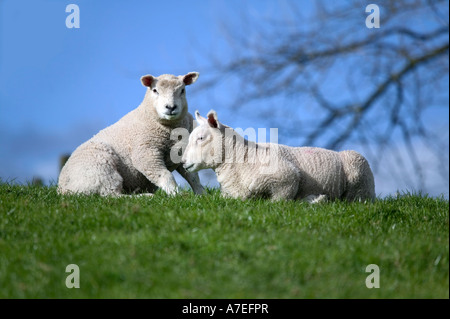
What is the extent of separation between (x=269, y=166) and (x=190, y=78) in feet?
7.73

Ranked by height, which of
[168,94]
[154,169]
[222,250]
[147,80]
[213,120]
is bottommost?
[222,250]

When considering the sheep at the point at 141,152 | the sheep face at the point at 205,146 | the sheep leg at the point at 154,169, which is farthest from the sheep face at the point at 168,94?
the sheep face at the point at 205,146

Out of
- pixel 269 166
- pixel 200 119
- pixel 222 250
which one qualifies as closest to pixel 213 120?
pixel 200 119

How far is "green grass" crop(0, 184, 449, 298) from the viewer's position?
4664 millimetres

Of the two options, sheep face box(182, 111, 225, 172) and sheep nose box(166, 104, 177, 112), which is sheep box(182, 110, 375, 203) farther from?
sheep nose box(166, 104, 177, 112)

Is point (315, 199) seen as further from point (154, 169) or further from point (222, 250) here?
point (222, 250)

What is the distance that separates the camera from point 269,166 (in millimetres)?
7316

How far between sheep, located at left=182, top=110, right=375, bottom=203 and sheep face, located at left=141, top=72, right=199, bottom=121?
1.17 m

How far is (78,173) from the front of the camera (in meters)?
8.62

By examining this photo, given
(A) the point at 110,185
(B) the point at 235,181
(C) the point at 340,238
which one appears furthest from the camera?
(A) the point at 110,185

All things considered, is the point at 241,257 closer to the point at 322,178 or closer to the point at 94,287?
the point at 94,287
